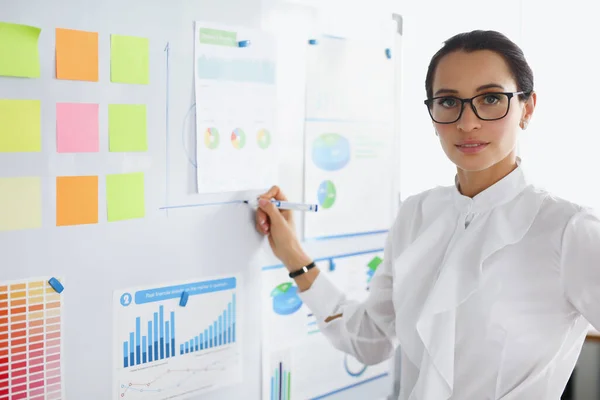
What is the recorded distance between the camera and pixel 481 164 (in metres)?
1.03

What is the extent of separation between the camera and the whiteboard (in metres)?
0.92

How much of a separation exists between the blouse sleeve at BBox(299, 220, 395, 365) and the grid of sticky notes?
1.38 ft

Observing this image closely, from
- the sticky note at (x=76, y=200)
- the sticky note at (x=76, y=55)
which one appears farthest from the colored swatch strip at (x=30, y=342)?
the sticky note at (x=76, y=55)

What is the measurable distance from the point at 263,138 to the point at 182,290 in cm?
33

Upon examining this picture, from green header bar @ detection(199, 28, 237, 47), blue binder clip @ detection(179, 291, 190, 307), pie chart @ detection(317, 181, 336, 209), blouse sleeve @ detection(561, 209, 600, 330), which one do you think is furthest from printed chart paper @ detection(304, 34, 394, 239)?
blouse sleeve @ detection(561, 209, 600, 330)

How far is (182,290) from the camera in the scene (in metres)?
1.10

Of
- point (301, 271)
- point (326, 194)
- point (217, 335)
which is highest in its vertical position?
point (326, 194)

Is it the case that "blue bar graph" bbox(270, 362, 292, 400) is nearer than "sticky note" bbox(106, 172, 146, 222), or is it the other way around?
"sticky note" bbox(106, 172, 146, 222)

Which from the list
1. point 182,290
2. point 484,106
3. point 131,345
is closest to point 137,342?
point 131,345

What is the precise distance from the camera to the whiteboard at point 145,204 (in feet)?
3.01

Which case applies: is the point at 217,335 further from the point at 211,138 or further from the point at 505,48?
the point at 505,48

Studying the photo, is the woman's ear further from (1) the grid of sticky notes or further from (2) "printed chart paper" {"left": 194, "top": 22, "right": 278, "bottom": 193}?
(1) the grid of sticky notes

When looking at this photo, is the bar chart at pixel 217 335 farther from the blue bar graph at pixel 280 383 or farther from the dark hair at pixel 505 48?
the dark hair at pixel 505 48

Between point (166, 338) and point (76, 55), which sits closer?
point (76, 55)
